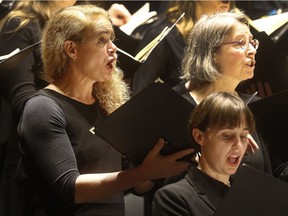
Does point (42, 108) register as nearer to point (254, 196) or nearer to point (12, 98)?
point (12, 98)

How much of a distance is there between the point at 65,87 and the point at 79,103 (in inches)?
2.8

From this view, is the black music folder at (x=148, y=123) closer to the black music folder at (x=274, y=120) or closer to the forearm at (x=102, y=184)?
the forearm at (x=102, y=184)

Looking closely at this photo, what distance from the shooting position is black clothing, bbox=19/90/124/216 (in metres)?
2.21

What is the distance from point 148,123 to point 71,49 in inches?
17.5

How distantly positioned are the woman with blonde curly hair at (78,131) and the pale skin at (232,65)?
29cm

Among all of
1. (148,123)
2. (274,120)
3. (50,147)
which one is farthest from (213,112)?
(50,147)

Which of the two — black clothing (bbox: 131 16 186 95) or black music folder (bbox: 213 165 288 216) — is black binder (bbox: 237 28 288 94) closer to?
black clothing (bbox: 131 16 186 95)

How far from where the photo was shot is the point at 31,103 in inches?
89.7

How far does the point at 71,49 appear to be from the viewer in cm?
243

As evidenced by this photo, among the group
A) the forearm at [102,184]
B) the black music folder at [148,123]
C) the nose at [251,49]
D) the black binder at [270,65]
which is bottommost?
the black binder at [270,65]

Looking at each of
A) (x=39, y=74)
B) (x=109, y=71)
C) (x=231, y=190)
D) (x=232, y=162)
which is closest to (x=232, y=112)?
(x=232, y=162)

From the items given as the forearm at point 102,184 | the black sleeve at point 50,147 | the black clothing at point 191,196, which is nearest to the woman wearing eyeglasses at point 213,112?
the black clothing at point 191,196

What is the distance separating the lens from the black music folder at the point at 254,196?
197 centimetres

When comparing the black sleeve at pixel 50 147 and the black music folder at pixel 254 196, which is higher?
the black sleeve at pixel 50 147
